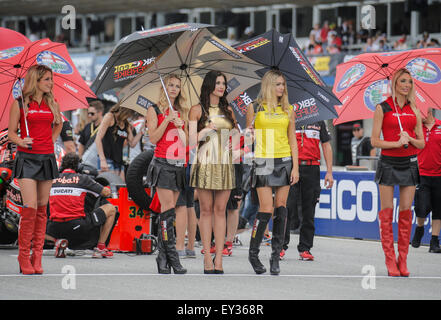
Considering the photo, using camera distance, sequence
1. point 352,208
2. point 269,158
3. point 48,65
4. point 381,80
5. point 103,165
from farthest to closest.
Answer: point 352,208
point 103,165
point 381,80
point 48,65
point 269,158

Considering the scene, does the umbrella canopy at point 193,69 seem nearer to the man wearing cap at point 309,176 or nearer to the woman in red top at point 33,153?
the woman in red top at point 33,153

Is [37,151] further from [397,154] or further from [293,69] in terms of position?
[397,154]

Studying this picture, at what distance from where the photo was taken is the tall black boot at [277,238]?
323 inches

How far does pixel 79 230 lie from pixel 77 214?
0.63ft

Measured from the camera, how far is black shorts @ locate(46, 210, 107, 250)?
9.90 m

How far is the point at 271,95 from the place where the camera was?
26.9 feet

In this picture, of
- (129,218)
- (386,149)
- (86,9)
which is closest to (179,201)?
(129,218)

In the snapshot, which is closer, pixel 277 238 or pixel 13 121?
pixel 13 121

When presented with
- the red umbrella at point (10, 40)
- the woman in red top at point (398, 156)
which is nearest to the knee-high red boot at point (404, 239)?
the woman in red top at point (398, 156)

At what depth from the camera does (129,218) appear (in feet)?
34.6

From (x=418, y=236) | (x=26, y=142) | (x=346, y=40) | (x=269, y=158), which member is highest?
(x=346, y=40)

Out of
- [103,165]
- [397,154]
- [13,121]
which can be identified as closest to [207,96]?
[13,121]

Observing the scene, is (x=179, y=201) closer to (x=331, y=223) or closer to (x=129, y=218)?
(x=129, y=218)
